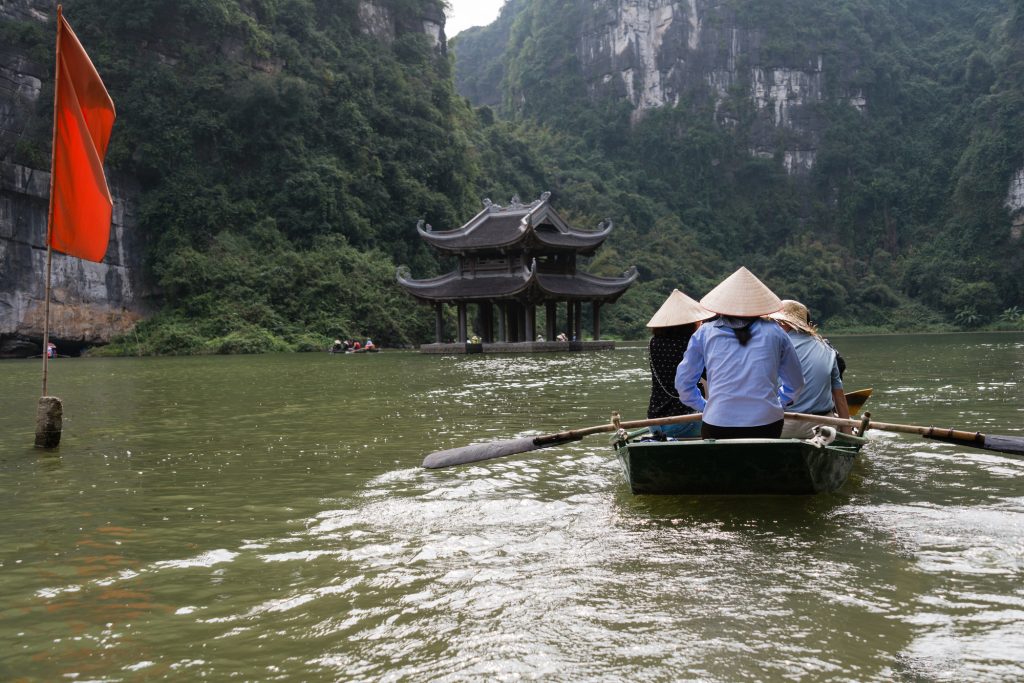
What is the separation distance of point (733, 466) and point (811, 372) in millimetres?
1506

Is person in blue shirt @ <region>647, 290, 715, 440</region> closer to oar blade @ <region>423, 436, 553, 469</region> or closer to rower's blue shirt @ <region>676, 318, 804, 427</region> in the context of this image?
rower's blue shirt @ <region>676, 318, 804, 427</region>

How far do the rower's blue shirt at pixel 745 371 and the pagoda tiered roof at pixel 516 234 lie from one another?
25266 millimetres

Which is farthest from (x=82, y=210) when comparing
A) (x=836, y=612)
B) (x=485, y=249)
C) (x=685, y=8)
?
(x=685, y=8)

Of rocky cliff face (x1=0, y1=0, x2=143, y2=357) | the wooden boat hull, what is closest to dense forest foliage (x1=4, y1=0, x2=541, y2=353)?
rocky cliff face (x1=0, y1=0, x2=143, y2=357)

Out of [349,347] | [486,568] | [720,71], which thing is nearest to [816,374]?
[486,568]

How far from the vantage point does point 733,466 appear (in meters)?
5.04

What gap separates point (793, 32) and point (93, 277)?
71.8m

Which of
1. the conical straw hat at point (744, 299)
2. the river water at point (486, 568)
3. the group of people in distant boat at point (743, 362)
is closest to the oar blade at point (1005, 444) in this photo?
the river water at point (486, 568)

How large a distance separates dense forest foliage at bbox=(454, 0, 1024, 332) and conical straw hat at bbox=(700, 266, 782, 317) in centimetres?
5839

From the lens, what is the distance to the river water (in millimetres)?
2977

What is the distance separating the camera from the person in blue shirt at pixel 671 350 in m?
6.14

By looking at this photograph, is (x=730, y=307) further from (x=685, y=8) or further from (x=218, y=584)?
(x=685, y=8)

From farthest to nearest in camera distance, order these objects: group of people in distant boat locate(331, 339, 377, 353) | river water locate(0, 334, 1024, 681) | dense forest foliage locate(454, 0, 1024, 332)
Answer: dense forest foliage locate(454, 0, 1024, 332) < group of people in distant boat locate(331, 339, 377, 353) < river water locate(0, 334, 1024, 681)

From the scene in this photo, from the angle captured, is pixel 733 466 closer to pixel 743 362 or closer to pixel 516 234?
pixel 743 362
